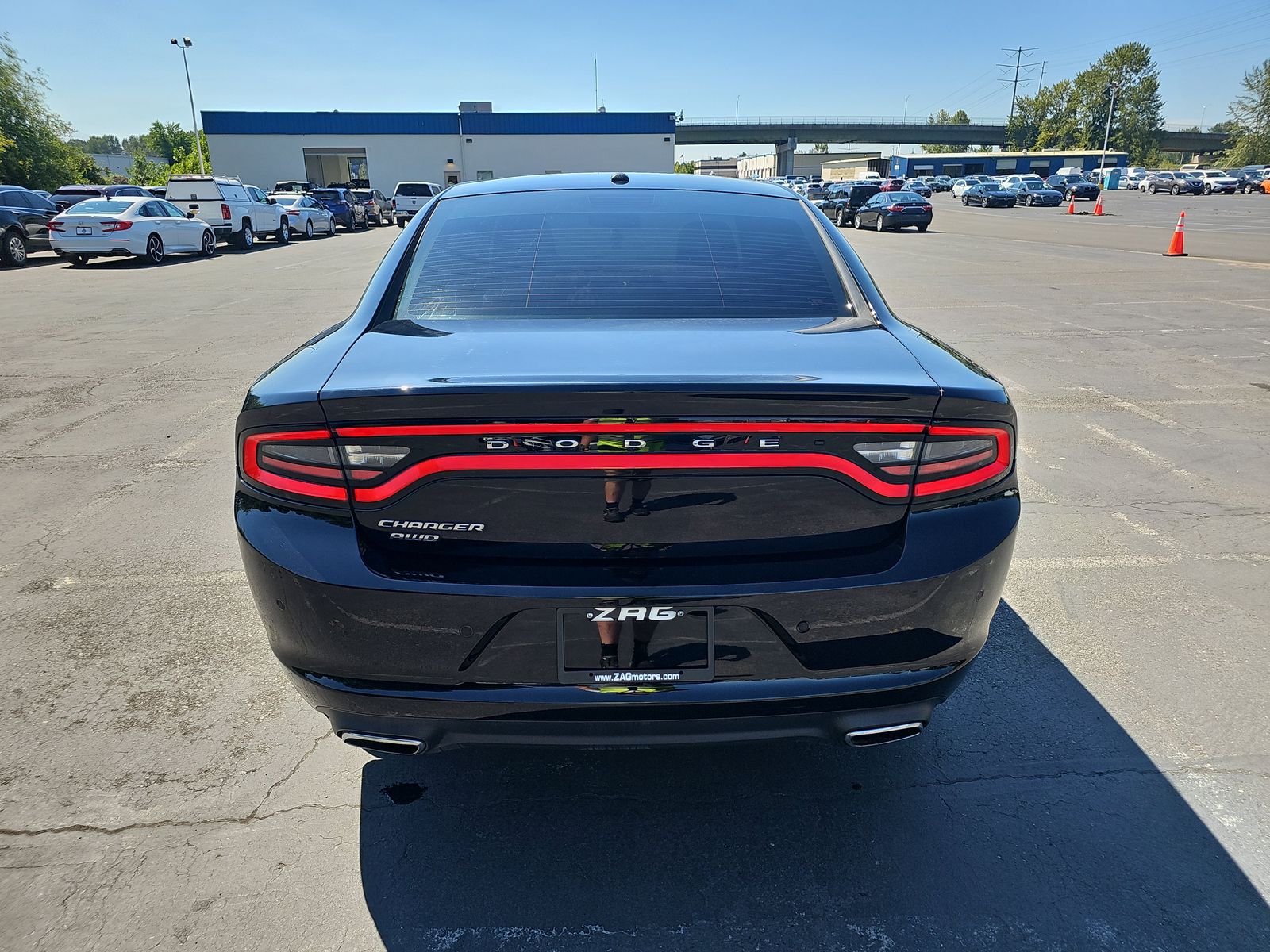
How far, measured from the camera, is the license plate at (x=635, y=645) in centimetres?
201

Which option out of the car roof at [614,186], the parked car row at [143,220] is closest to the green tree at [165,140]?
the parked car row at [143,220]

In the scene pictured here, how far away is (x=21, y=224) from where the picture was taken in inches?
825

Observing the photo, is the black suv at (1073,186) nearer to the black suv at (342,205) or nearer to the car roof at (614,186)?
the black suv at (342,205)

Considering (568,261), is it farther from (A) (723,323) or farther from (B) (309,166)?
(B) (309,166)

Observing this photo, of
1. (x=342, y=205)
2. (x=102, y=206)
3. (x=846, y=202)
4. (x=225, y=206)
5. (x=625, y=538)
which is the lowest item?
(x=846, y=202)

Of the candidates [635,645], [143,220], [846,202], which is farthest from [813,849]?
[846,202]

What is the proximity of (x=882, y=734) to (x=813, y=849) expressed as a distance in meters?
0.45

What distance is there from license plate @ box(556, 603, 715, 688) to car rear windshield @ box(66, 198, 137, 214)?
2273cm

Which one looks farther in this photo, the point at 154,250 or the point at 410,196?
the point at 410,196

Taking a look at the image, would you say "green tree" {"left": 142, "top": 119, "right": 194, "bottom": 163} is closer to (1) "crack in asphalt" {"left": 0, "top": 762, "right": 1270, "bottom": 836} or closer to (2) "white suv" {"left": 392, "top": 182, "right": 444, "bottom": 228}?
(2) "white suv" {"left": 392, "top": 182, "right": 444, "bottom": 228}

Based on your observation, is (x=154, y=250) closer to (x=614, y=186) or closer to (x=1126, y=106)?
(x=614, y=186)

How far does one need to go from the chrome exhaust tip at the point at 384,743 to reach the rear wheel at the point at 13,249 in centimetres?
2360

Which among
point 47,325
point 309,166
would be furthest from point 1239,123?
point 47,325

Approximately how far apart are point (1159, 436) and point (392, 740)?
240 inches
